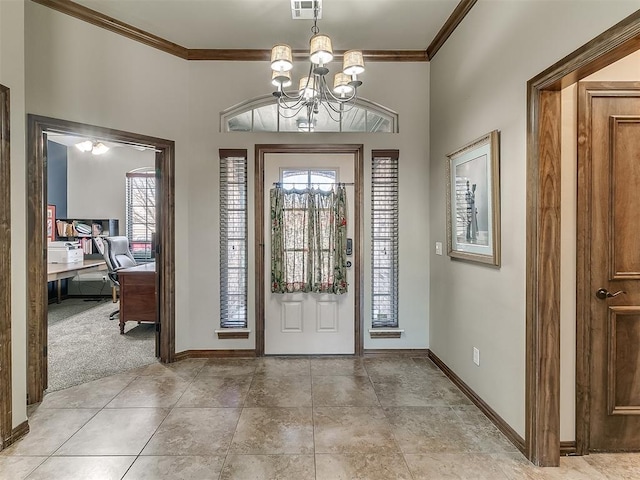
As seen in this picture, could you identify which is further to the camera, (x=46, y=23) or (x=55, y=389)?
(x=55, y=389)

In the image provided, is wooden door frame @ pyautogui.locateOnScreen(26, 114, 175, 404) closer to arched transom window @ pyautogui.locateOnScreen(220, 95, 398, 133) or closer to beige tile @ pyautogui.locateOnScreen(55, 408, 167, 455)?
beige tile @ pyautogui.locateOnScreen(55, 408, 167, 455)

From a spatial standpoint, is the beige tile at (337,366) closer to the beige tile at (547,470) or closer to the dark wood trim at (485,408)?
the dark wood trim at (485,408)

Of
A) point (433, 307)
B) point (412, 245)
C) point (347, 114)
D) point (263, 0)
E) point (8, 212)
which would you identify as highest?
point (263, 0)

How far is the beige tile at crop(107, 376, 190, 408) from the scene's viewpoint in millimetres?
2592

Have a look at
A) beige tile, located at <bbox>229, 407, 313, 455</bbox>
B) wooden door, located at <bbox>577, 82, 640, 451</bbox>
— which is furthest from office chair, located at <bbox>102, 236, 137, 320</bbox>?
wooden door, located at <bbox>577, 82, 640, 451</bbox>

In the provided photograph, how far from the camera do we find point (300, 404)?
2.57 meters

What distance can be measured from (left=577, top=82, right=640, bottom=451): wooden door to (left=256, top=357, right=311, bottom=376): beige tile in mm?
2151

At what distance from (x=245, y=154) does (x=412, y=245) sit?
6.65ft

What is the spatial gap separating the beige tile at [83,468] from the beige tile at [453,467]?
65.4 inches

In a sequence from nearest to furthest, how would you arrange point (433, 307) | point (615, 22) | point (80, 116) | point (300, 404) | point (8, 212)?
point (615, 22) → point (8, 212) → point (300, 404) → point (80, 116) → point (433, 307)

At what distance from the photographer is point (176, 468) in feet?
6.16

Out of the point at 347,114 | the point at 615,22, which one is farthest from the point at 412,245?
the point at 615,22

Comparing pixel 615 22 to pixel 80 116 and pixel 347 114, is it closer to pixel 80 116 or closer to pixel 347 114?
pixel 347 114

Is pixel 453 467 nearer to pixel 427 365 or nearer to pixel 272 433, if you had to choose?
pixel 272 433
